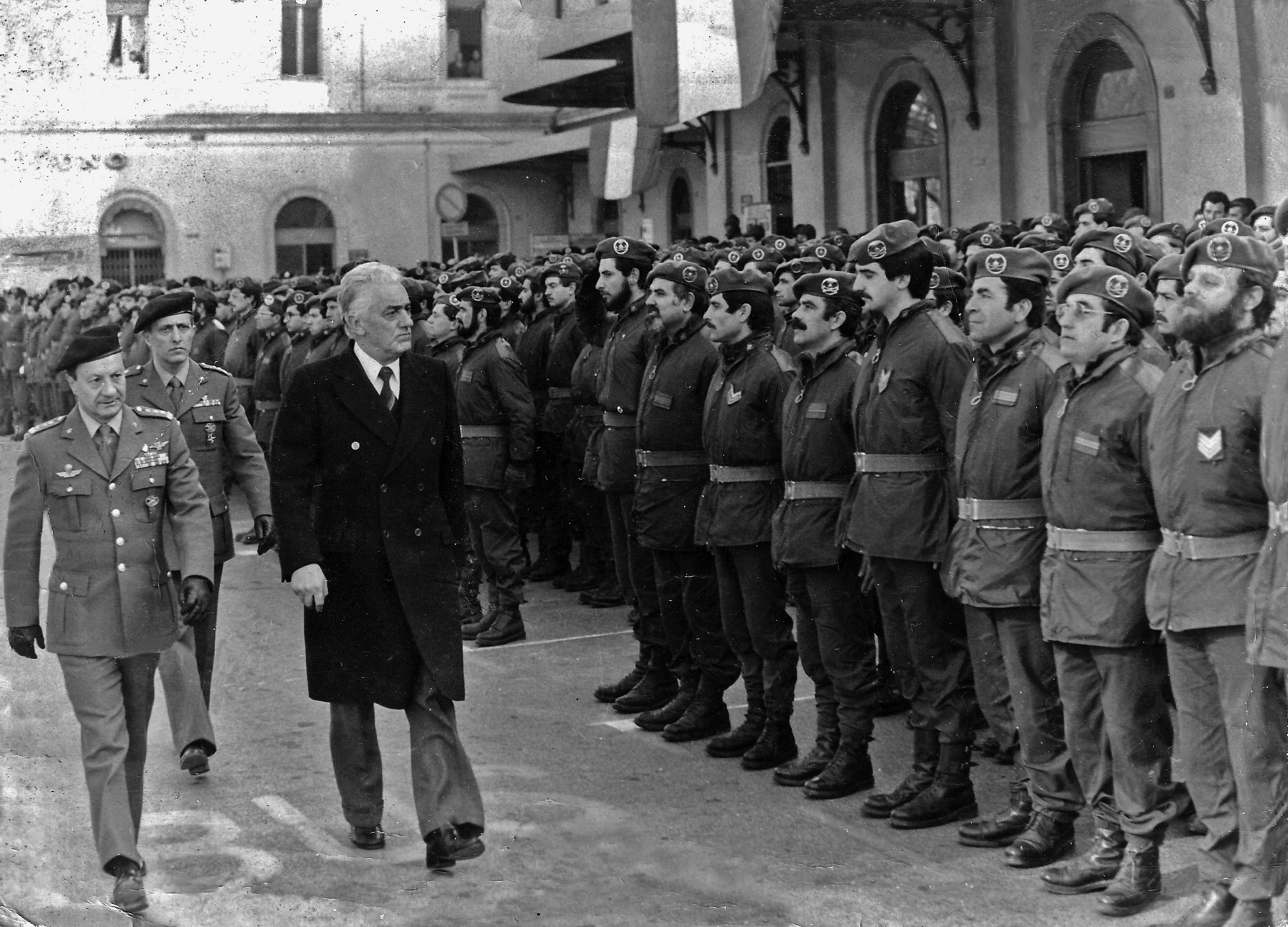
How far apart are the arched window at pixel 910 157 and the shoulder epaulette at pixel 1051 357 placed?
1049 centimetres

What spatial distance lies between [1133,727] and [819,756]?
5.66 feet

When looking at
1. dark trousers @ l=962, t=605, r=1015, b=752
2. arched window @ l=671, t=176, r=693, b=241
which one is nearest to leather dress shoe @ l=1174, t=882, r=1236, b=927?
dark trousers @ l=962, t=605, r=1015, b=752

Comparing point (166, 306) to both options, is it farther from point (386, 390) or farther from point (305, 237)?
point (305, 237)

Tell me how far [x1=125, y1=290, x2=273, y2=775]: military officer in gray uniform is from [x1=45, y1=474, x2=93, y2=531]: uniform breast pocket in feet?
4.30

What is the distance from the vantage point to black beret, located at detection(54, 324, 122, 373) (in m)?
5.47

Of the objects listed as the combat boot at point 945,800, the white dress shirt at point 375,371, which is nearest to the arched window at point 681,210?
the combat boot at point 945,800

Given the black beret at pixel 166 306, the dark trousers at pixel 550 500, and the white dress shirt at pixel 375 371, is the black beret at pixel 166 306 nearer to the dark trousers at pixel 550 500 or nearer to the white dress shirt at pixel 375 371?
the white dress shirt at pixel 375 371

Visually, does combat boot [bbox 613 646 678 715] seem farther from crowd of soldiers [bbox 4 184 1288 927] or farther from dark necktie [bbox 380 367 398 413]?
dark necktie [bbox 380 367 398 413]

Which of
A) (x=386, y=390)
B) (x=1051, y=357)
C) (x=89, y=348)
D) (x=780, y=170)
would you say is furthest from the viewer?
(x=780, y=170)

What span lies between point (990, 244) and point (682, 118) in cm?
412

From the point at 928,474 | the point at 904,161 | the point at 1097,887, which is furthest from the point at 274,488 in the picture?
the point at 904,161

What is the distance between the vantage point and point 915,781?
614 centimetres

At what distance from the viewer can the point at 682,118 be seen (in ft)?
41.0

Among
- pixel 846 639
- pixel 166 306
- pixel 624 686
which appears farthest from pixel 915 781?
pixel 166 306
